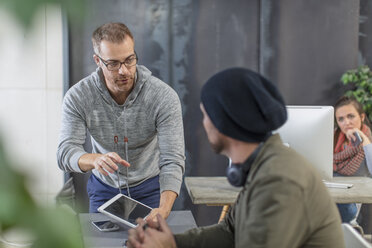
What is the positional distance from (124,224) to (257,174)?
0.78 meters

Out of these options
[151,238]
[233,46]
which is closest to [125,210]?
[151,238]

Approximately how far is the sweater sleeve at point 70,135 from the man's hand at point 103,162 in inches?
3.9

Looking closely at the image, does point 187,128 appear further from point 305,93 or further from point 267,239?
point 267,239

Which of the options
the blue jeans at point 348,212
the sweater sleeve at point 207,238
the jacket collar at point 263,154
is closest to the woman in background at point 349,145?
the blue jeans at point 348,212

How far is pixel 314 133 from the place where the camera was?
7.82 ft

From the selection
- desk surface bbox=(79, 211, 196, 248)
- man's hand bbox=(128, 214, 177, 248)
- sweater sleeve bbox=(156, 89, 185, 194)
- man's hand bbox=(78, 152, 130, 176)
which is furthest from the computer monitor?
man's hand bbox=(128, 214, 177, 248)

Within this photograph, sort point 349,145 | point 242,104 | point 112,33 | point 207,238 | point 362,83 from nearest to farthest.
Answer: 1. point 242,104
2. point 207,238
3. point 112,33
4. point 349,145
5. point 362,83

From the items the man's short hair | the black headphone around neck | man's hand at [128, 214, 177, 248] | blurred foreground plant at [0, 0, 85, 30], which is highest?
the man's short hair

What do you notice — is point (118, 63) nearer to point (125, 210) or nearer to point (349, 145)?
point (125, 210)

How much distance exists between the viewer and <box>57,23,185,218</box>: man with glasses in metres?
2.29

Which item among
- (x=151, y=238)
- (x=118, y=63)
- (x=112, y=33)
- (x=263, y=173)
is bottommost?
(x=151, y=238)

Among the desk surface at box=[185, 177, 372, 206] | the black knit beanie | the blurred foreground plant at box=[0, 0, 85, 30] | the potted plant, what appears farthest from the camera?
the potted plant

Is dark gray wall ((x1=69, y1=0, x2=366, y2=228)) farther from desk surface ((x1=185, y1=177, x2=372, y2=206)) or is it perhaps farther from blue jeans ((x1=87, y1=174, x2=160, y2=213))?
blue jeans ((x1=87, y1=174, x2=160, y2=213))

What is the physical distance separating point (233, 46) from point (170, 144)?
6.33ft
